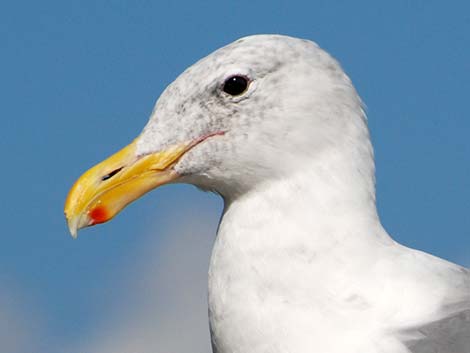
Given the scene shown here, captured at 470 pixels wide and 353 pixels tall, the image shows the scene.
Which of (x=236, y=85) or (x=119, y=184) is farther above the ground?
(x=236, y=85)

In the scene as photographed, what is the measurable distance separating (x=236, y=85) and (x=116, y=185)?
2.46 feet

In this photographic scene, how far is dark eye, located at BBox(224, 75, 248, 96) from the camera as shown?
8180mm

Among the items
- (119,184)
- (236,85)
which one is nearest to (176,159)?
(119,184)

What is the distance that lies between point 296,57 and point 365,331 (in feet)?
4.65

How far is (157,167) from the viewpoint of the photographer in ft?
26.8

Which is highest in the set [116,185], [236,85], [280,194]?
[236,85]

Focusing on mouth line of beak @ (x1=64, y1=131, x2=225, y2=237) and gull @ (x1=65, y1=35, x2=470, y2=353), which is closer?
gull @ (x1=65, y1=35, x2=470, y2=353)

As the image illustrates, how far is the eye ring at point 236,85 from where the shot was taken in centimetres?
817

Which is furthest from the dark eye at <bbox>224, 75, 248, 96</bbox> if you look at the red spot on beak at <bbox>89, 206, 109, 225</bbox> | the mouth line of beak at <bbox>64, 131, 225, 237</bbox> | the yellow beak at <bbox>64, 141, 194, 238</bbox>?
the red spot on beak at <bbox>89, 206, 109, 225</bbox>

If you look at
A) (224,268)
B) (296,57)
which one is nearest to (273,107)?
(296,57)

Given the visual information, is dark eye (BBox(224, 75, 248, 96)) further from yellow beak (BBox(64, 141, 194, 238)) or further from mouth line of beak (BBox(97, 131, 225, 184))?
yellow beak (BBox(64, 141, 194, 238))

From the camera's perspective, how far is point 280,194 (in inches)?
320

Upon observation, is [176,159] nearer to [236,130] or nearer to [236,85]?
[236,130]

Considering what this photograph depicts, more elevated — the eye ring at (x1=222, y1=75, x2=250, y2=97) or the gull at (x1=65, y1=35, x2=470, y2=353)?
the eye ring at (x1=222, y1=75, x2=250, y2=97)
